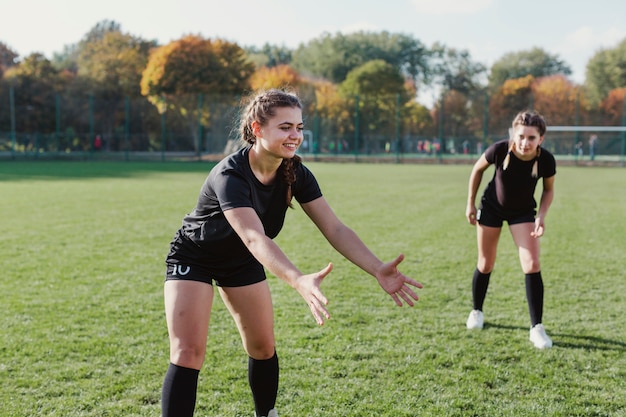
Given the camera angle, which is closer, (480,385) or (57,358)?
(480,385)

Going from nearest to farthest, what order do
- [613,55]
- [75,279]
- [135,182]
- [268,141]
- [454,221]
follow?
[268,141], [75,279], [454,221], [135,182], [613,55]

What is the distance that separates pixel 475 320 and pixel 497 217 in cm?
99

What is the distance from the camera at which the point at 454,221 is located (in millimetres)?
13422

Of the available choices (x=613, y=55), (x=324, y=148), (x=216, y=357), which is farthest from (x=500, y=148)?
(x=613, y=55)

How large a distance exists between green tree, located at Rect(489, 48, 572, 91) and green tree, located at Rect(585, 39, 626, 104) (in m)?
19.1

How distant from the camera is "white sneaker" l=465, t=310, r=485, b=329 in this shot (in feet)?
19.3

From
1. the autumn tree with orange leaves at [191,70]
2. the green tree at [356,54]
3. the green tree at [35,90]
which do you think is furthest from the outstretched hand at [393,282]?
the green tree at [356,54]

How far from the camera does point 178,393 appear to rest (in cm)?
316

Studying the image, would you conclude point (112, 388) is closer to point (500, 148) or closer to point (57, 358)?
point (57, 358)

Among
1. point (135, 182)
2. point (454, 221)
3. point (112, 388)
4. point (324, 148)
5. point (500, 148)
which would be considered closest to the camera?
point (112, 388)

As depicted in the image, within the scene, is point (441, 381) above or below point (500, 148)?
below

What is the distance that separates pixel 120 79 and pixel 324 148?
2419 centimetres

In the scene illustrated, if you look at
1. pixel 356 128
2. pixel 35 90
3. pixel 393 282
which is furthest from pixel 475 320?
pixel 35 90

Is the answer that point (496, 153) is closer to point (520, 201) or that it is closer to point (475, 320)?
point (520, 201)
